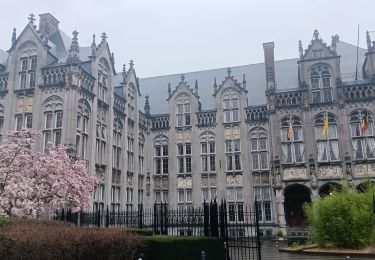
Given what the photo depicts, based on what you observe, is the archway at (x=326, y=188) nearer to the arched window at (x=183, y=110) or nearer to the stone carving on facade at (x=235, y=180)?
the stone carving on facade at (x=235, y=180)

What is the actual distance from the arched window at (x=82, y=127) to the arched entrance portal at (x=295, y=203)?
1957 centimetres

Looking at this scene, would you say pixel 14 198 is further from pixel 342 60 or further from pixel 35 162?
pixel 342 60

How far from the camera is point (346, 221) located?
73.3ft

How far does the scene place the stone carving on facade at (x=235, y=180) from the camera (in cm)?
4077

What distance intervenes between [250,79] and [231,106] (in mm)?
6679

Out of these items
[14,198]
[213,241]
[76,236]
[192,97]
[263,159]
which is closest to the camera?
[76,236]

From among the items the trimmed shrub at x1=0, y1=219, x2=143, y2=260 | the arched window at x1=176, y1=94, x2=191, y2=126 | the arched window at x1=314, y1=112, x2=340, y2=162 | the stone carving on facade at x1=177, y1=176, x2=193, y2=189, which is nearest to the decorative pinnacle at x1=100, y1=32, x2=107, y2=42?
the arched window at x1=176, y1=94, x2=191, y2=126

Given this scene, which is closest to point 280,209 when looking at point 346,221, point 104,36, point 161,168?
point 161,168

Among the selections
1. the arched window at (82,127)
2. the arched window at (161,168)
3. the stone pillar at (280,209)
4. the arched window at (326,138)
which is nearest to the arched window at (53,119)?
the arched window at (82,127)

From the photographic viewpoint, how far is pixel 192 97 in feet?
145

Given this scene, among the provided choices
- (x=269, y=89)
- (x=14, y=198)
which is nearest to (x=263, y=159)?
(x=269, y=89)

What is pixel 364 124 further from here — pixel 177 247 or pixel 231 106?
pixel 177 247

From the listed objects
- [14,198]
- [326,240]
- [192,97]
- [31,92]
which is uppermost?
[192,97]

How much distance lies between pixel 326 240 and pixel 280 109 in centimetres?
1835
